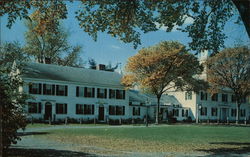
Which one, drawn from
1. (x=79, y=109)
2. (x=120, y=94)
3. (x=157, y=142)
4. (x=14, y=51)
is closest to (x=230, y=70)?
(x=120, y=94)

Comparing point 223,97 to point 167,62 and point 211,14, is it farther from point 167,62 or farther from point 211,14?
point 211,14

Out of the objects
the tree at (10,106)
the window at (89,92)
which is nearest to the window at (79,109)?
the window at (89,92)

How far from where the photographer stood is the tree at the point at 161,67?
132 ft

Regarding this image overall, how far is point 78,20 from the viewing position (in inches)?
497

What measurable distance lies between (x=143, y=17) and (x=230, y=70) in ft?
127

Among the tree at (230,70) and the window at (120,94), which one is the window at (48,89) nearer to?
the window at (120,94)

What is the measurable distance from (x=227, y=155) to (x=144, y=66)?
2940cm

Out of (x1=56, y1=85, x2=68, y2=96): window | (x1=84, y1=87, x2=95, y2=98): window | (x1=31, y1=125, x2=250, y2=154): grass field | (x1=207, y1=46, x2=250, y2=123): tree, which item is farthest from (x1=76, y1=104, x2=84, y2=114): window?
(x1=207, y1=46, x2=250, y2=123): tree

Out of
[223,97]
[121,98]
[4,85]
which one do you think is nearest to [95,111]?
[121,98]

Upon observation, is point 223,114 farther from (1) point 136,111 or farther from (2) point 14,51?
(2) point 14,51

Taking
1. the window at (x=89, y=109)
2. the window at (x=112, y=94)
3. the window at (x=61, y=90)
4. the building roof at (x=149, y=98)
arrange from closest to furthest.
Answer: the window at (x=61, y=90), the window at (x=89, y=109), the window at (x=112, y=94), the building roof at (x=149, y=98)

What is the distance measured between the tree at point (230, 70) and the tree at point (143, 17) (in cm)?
3487

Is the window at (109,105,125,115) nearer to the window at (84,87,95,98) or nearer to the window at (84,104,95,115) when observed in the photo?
the window at (84,104,95,115)

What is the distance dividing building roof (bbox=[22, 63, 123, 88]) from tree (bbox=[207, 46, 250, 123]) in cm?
1397
